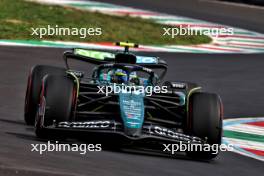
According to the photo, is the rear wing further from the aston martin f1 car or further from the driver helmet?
the driver helmet

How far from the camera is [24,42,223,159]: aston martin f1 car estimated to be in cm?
1174

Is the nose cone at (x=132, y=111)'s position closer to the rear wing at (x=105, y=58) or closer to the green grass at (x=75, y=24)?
the rear wing at (x=105, y=58)

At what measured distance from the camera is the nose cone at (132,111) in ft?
→ 38.2

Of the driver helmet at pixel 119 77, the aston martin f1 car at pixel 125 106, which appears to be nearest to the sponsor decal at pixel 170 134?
the aston martin f1 car at pixel 125 106

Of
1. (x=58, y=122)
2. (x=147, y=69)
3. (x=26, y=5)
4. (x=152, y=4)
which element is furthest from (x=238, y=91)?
(x=152, y=4)

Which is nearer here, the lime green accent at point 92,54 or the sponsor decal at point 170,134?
the sponsor decal at point 170,134

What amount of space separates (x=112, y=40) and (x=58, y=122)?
45.2 feet

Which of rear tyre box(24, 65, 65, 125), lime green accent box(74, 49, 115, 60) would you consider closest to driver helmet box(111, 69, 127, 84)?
lime green accent box(74, 49, 115, 60)

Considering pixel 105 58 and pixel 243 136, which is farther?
pixel 243 136

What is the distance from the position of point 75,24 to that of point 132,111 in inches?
594

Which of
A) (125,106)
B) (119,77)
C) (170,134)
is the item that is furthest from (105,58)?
(170,134)

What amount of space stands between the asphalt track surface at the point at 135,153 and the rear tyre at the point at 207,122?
182 millimetres

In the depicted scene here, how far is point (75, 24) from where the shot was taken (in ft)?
87.9

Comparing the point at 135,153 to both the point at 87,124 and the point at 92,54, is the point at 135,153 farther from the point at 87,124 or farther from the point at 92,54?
→ the point at 92,54
